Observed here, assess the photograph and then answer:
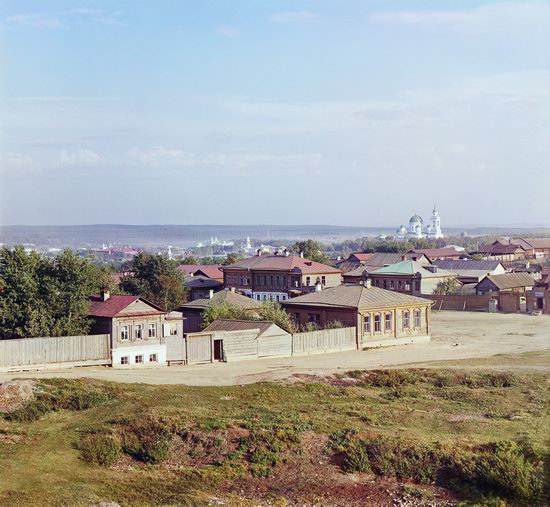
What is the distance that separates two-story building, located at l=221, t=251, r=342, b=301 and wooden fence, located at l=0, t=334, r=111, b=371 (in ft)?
135

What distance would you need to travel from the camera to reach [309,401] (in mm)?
42812

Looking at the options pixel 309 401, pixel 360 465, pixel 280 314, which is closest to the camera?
pixel 360 465

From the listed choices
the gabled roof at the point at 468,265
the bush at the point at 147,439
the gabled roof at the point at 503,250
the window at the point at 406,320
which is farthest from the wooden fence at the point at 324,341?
the gabled roof at the point at 503,250

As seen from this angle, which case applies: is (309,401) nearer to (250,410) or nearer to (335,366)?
(250,410)

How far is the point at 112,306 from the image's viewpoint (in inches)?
2089

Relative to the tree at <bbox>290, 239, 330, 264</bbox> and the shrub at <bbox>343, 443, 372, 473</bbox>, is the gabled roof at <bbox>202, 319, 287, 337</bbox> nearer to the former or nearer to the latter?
the shrub at <bbox>343, 443, 372, 473</bbox>

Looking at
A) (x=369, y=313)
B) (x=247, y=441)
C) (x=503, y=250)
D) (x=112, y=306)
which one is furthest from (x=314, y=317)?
(x=503, y=250)

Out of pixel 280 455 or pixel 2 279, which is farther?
pixel 2 279

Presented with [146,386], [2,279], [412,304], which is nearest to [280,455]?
[146,386]

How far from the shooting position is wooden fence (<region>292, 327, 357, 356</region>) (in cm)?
5762

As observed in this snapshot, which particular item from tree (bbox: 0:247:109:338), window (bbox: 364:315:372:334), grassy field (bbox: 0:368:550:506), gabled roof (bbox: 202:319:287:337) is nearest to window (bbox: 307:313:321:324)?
window (bbox: 364:315:372:334)

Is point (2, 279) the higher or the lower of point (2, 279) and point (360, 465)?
the higher

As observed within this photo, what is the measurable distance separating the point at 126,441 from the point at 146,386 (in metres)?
9.30

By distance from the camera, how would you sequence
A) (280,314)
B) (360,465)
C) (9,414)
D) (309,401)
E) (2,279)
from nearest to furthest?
(360,465) → (9,414) → (309,401) → (2,279) → (280,314)
